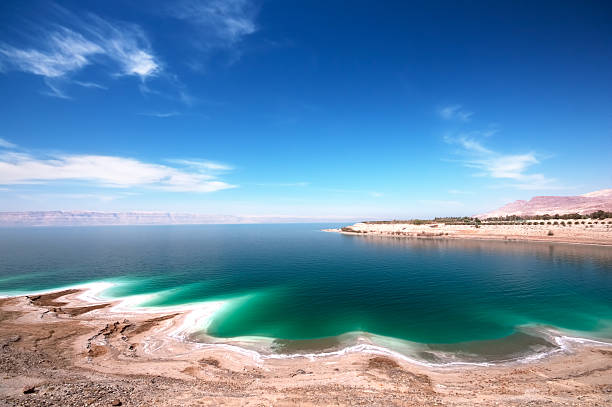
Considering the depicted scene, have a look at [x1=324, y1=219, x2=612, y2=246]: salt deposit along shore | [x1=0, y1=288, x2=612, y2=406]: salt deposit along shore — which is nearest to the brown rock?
[x1=0, y1=288, x2=612, y2=406]: salt deposit along shore

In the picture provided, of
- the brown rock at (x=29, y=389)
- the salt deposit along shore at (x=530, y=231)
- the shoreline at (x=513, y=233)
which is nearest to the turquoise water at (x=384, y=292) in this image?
the brown rock at (x=29, y=389)

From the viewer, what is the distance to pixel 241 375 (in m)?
15.4

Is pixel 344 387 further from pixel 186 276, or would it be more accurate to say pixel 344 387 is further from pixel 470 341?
pixel 186 276

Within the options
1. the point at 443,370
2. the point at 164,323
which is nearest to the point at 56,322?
the point at 164,323

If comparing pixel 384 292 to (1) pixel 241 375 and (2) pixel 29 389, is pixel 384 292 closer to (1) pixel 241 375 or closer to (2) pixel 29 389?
(1) pixel 241 375

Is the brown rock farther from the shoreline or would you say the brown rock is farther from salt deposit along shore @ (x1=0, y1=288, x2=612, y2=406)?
the shoreline

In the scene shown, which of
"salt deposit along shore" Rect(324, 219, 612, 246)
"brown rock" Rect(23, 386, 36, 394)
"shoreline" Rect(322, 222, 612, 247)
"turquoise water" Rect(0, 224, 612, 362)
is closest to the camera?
"brown rock" Rect(23, 386, 36, 394)

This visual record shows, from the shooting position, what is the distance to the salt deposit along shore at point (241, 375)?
12.2 metres

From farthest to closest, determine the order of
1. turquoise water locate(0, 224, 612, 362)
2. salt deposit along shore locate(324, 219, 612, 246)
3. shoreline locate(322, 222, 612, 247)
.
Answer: salt deposit along shore locate(324, 219, 612, 246) < shoreline locate(322, 222, 612, 247) < turquoise water locate(0, 224, 612, 362)

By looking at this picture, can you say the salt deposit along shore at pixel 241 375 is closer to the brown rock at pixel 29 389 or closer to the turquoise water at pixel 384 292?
the brown rock at pixel 29 389

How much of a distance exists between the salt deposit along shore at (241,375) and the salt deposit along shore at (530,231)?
86.8m

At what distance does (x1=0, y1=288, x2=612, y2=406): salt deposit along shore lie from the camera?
12211 mm

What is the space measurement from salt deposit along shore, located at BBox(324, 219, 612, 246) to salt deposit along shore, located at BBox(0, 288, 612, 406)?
86.8m

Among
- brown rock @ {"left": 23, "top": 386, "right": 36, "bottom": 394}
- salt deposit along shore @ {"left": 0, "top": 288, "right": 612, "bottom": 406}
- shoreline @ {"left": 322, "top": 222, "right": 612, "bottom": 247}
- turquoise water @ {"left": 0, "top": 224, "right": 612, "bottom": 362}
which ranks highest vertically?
shoreline @ {"left": 322, "top": 222, "right": 612, "bottom": 247}
